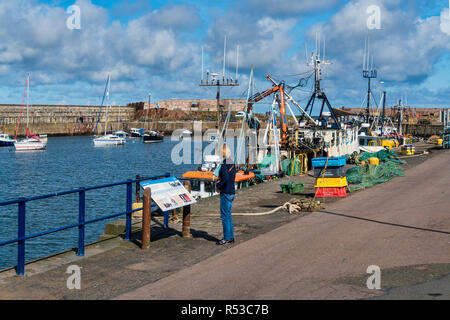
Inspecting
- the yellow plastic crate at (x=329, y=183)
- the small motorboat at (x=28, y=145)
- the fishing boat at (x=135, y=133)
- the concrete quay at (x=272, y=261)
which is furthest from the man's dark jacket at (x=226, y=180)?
the fishing boat at (x=135, y=133)

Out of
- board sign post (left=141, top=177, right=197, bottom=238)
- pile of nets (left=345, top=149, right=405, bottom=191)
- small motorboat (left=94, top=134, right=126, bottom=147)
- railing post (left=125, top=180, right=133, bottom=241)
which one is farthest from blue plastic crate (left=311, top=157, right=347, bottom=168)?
small motorboat (left=94, top=134, right=126, bottom=147)

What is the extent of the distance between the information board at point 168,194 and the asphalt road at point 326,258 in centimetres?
144

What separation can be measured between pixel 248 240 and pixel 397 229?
342 cm

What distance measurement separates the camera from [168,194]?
32.6 ft

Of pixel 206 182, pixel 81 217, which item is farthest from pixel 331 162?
pixel 81 217

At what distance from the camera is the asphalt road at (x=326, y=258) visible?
6.84 metres

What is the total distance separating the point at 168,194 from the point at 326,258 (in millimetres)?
3379

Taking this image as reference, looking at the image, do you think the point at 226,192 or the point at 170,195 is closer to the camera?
the point at 226,192

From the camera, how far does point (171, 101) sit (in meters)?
184

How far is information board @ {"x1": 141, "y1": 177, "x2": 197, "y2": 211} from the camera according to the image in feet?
31.3

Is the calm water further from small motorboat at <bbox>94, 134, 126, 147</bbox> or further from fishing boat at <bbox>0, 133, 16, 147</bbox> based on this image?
small motorboat at <bbox>94, 134, 126, 147</bbox>

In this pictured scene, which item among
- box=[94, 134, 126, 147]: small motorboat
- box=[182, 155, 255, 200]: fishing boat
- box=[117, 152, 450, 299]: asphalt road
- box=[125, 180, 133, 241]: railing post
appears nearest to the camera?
box=[117, 152, 450, 299]: asphalt road

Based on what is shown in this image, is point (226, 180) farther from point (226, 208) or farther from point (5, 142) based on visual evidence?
point (5, 142)

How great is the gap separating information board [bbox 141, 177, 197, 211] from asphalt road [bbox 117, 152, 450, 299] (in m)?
1.44
